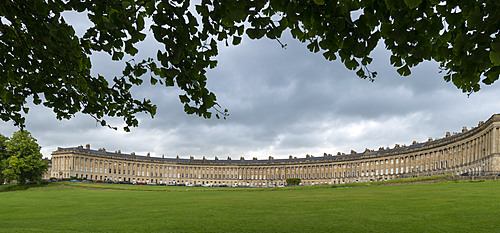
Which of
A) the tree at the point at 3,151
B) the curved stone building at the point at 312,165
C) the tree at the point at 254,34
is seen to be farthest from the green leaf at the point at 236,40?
the curved stone building at the point at 312,165

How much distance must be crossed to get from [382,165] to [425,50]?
458 ft

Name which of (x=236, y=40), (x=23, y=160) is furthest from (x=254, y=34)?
(x=23, y=160)

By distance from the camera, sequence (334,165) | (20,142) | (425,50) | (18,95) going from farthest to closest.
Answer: (334,165) < (20,142) < (18,95) < (425,50)

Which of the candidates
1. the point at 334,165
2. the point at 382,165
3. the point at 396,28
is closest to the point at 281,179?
the point at 334,165

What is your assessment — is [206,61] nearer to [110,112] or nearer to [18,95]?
[110,112]

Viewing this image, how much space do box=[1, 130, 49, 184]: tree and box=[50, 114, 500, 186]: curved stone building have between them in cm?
6747

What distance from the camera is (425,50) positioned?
5465 millimetres

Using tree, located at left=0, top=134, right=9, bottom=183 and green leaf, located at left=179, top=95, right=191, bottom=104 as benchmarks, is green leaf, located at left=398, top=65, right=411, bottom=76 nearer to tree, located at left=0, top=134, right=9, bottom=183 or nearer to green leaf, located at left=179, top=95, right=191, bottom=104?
green leaf, located at left=179, top=95, right=191, bottom=104

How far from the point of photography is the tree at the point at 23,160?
69.9 meters

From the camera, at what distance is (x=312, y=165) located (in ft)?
532

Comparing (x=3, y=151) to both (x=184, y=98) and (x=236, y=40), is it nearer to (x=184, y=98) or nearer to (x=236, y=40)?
(x=184, y=98)

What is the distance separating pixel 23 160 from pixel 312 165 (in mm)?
118614

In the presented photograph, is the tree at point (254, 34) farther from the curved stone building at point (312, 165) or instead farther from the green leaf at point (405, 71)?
the curved stone building at point (312, 165)

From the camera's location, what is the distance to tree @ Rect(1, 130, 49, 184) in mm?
69875
